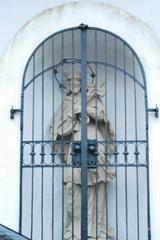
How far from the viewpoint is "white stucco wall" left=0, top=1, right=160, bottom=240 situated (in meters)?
7.52

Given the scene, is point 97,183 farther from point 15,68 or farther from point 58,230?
point 15,68

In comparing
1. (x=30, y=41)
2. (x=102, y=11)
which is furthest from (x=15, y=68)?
(x=102, y=11)

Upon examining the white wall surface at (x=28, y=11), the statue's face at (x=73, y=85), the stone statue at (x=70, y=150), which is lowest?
the stone statue at (x=70, y=150)

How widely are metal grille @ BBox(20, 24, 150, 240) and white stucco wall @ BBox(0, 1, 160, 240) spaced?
0.08 meters

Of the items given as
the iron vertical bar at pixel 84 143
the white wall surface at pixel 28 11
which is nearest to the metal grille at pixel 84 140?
the iron vertical bar at pixel 84 143

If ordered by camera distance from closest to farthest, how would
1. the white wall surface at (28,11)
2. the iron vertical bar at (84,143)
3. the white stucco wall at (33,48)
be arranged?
the iron vertical bar at (84,143)
the white stucco wall at (33,48)
the white wall surface at (28,11)

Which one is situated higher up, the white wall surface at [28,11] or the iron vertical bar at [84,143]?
the white wall surface at [28,11]

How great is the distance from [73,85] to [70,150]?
653mm

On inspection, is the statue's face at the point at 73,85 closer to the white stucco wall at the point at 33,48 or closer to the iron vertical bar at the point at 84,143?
the iron vertical bar at the point at 84,143

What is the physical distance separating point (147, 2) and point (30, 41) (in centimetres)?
121

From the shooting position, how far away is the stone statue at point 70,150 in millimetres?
7594

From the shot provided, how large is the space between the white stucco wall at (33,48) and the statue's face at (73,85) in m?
0.49

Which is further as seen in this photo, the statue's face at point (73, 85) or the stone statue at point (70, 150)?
the statue's face at point (73, 85)

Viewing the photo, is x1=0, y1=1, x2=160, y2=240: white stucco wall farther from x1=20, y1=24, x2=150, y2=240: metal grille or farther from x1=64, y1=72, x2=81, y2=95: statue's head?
x1=64, y1=72, x2=81, y2=95: statue's head
